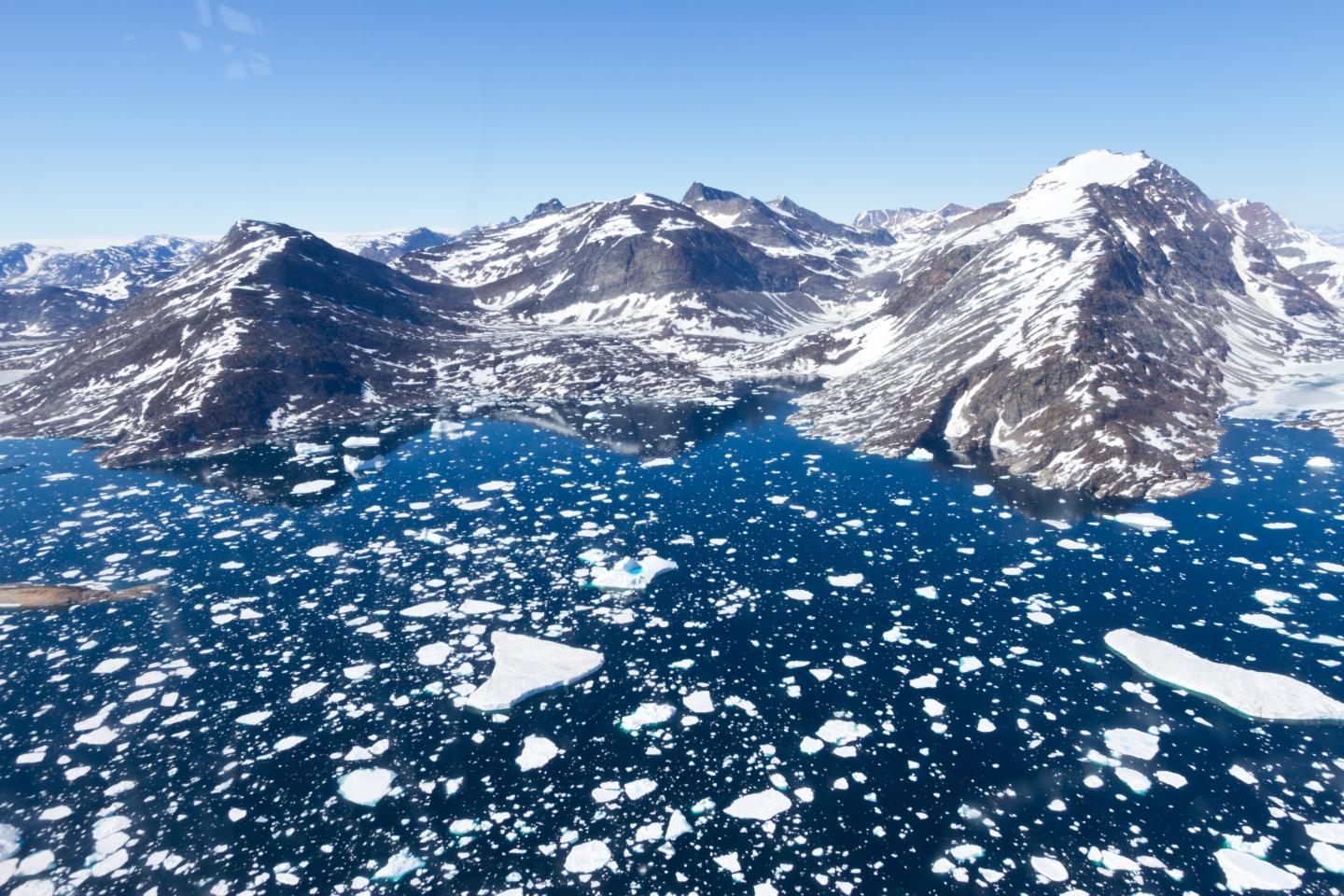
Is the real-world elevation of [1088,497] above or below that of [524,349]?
below

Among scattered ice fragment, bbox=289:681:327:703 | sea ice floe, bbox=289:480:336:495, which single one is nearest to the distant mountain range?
sea ice floe, bbox=289:480:336:495

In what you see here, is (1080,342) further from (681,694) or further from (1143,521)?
(681,694)

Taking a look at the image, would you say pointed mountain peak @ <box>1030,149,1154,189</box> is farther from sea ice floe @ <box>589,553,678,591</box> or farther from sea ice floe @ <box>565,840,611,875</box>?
sea ice floe @ <box>565,840,611,875</box>

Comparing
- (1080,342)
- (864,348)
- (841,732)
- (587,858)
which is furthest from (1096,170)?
(587,858)

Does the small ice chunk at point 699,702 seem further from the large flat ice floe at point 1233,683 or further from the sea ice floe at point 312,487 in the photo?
the sea ice floe at point 312,487

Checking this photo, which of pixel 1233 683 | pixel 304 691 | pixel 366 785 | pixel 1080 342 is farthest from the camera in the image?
pixel 1080 342

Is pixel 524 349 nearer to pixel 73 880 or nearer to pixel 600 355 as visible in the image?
pixel 600 355

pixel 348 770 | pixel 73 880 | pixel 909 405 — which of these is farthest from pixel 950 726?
pixel 909 405
